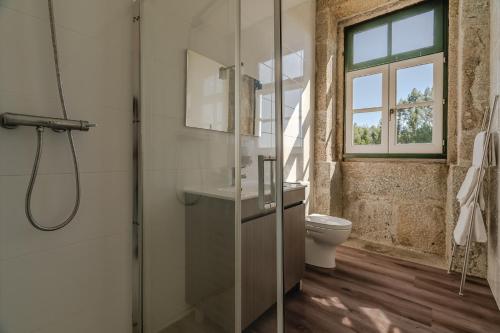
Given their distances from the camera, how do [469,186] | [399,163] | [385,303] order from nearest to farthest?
[385,303] → [469,186] → [399,163]

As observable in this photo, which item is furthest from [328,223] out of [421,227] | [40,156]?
[40,156]

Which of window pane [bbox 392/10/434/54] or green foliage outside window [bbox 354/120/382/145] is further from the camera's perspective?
green foliage outside window [bbox 354/120/382/145]

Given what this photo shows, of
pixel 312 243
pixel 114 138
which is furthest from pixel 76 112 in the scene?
pixel 312 243

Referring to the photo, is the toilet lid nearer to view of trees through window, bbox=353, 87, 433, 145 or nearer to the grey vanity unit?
the grey vanity unit

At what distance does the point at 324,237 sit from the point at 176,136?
169 cm

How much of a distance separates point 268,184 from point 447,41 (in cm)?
298

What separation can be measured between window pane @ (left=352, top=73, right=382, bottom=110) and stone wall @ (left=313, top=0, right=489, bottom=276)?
0.61 feet

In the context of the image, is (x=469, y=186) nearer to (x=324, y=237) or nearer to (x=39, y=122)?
(x=324, y=237)

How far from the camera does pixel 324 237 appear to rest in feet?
7.56

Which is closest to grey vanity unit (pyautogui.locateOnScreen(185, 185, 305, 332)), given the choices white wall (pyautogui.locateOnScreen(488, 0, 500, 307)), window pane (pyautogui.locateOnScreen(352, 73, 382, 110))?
white wall (pyautogui.locateOnScreen(488, 0, 500, 307))

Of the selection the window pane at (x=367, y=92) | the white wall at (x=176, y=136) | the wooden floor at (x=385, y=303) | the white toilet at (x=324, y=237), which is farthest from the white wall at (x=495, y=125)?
the white wall at (x=176, y=136)

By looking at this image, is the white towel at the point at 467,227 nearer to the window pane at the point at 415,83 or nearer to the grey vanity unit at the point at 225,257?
the window pane at the point at 415,83

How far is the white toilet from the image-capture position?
226 cm

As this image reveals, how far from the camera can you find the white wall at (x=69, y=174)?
0.95m
